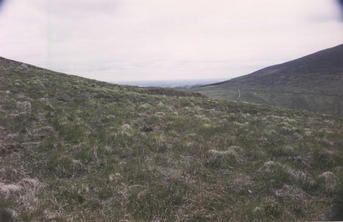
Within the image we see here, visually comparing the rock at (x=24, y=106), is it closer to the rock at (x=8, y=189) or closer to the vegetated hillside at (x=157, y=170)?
the vegetated hillside at (x=157, y=170)

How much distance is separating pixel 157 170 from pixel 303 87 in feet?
375

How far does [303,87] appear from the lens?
350 feet

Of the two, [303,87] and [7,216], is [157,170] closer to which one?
[7,216]

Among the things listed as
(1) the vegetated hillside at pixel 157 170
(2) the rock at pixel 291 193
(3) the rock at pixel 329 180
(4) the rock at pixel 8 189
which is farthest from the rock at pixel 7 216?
(3) the rock at pixel 329 180

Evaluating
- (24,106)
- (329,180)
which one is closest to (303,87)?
(329,180)

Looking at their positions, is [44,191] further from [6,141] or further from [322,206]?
[322,206]

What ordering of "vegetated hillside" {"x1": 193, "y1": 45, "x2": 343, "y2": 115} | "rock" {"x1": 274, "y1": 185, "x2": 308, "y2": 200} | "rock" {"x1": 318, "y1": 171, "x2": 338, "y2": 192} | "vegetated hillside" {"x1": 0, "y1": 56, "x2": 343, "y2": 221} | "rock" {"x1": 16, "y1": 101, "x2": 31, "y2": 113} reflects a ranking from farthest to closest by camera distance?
"vegetated hillside" {"x1": 193, "y1": 45, "x2": 343, "y2": 115}
"rock" {"x1": 16, "y1": 101, "x2": 31, "y2": 113}
"rock" {"x1": 318, "y1": 171, "x2": 338, "y2": 192}
"rock" {"x1": 274, "y1": 185, "x2": 308, "y2": 200}
"vegetated hillside" {"x1": 0, "y1": 56, "x2": 343, "y2": 221}

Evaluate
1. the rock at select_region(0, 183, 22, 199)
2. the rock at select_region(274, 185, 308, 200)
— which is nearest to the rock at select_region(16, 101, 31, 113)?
the rock at select_region(0, 183, 22, 199)

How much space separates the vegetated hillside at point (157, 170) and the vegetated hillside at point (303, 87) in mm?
69214

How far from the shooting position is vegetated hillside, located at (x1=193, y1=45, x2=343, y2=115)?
80.8 meters

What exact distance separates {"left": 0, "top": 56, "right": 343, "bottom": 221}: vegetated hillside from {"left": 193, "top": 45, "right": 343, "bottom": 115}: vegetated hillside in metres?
69.2

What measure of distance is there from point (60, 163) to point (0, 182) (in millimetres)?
1713

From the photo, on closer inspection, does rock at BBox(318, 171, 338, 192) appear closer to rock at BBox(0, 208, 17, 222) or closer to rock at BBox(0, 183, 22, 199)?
A: rock at BBox(0, 208, 17, 222)

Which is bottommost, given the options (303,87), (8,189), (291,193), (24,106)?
(291,193)
